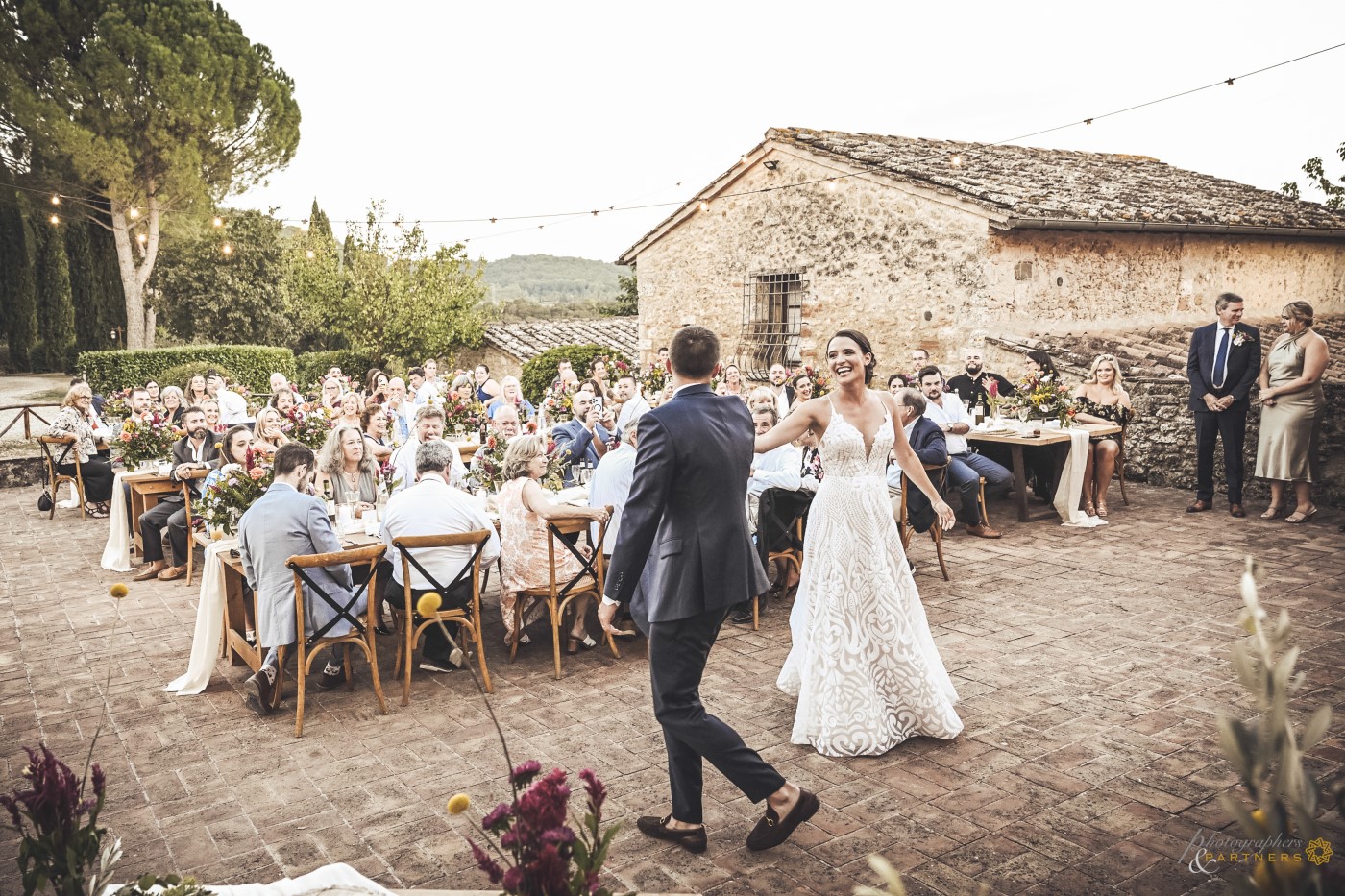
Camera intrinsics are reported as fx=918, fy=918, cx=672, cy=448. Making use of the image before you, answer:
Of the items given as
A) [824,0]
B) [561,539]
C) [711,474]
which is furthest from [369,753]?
[824,0]

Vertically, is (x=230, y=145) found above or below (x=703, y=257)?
above

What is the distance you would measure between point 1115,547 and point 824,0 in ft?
26.7

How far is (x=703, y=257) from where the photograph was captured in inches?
640

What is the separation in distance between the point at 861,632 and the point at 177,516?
6.30 m

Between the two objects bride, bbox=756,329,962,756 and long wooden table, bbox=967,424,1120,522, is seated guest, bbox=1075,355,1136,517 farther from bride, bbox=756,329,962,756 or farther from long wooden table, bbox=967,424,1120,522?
bride, bbox=756,329,962,756

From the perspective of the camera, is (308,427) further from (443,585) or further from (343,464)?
(443,585)

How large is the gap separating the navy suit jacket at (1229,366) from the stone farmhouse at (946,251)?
3548 millimetres

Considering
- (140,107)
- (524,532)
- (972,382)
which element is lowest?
(524,532)

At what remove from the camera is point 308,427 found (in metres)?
8.20

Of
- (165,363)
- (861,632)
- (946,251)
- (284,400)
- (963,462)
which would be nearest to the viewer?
(861,632)

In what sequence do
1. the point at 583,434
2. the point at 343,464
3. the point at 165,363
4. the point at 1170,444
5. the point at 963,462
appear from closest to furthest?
the point at 343,464
the point at 583,434
the point at 963,462
the point at 1170,444
the point at 165,363

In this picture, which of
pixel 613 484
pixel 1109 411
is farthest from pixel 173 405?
pixel 1109 411

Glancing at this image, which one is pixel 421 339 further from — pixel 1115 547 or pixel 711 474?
pixel 711 474

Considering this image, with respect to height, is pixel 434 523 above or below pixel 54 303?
below
